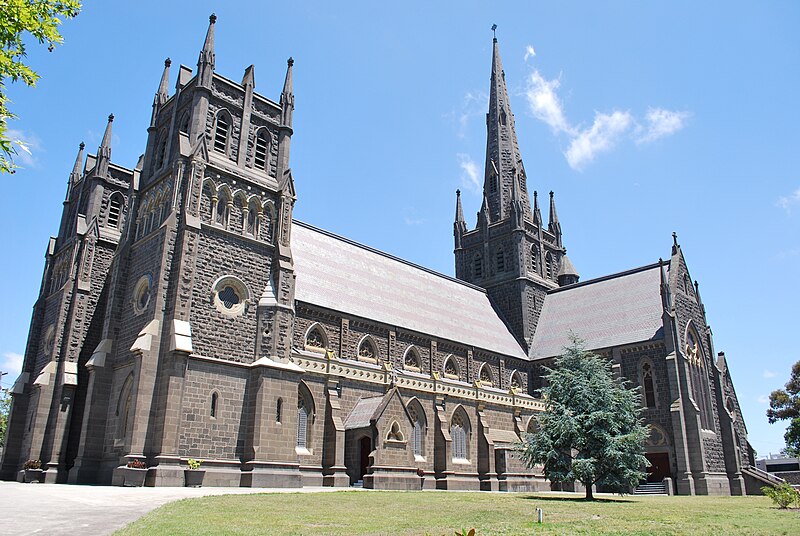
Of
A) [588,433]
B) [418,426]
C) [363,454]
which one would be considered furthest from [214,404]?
[588,433]

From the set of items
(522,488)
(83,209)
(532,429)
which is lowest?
(522,488)

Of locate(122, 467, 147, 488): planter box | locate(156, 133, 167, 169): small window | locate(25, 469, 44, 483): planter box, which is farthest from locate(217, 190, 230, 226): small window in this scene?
locate(25, 469, 44, 483): planter box

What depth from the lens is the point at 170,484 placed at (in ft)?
81.6

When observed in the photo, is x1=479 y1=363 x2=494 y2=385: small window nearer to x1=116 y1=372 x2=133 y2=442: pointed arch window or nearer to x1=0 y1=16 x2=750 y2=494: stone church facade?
x1=0 y1=16 x2=750 y2=494: stone church facade

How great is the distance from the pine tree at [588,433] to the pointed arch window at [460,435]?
10.7m

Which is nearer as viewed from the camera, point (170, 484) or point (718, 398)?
point (170, 484)

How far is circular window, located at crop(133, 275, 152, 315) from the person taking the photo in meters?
29.8

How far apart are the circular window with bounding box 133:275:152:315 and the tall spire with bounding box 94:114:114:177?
13.4m

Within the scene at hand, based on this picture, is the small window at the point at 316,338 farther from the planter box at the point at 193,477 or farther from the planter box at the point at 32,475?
the planter box at the point at 32,475

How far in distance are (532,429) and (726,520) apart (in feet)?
95.4

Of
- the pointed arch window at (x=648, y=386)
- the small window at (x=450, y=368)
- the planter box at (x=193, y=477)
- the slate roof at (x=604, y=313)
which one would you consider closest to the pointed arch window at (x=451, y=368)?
the small window at (x=450, y=368)

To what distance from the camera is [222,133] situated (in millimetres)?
32938

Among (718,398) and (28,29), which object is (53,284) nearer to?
(28,29)

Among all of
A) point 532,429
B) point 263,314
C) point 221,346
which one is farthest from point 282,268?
point 532,429
